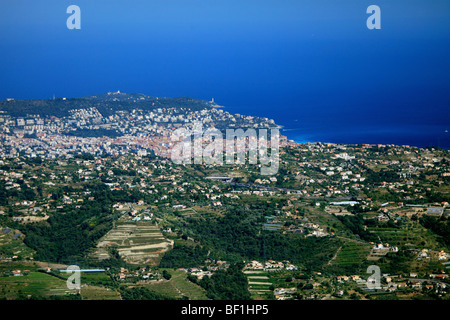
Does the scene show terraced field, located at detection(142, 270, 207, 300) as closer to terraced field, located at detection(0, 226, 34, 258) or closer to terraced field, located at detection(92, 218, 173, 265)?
terraced field, located at detection(92, 218, 173, 265)

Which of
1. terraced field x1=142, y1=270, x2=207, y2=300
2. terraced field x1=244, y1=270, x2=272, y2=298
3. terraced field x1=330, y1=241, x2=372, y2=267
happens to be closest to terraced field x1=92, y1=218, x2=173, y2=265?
terraced field x1=142, y1=270, x2=207, y2=300

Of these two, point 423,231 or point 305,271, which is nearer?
point 305,271

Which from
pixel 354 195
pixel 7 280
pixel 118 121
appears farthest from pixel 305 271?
pixel 118 121

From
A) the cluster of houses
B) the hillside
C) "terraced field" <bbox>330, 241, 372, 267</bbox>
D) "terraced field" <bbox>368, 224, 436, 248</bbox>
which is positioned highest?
Result: the hillside

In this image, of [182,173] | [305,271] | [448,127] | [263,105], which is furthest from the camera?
[263,105]

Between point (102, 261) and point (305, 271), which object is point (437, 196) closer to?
point (305, 271)

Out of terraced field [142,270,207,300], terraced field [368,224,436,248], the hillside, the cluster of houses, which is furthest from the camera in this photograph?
the hillside

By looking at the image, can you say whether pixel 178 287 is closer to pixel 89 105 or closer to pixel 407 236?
pixel 407 236

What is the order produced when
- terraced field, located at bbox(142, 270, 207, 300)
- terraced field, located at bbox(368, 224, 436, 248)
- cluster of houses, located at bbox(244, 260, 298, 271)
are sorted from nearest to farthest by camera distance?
terraced field, located at bbox(142, 270, 207, 300) < cluster of houses, located at bbox(244, 260, 298, 271) < terraced field, located at bbox(368, 224, 436, 248)

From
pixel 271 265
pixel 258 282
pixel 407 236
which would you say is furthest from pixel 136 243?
pixel 407 236
